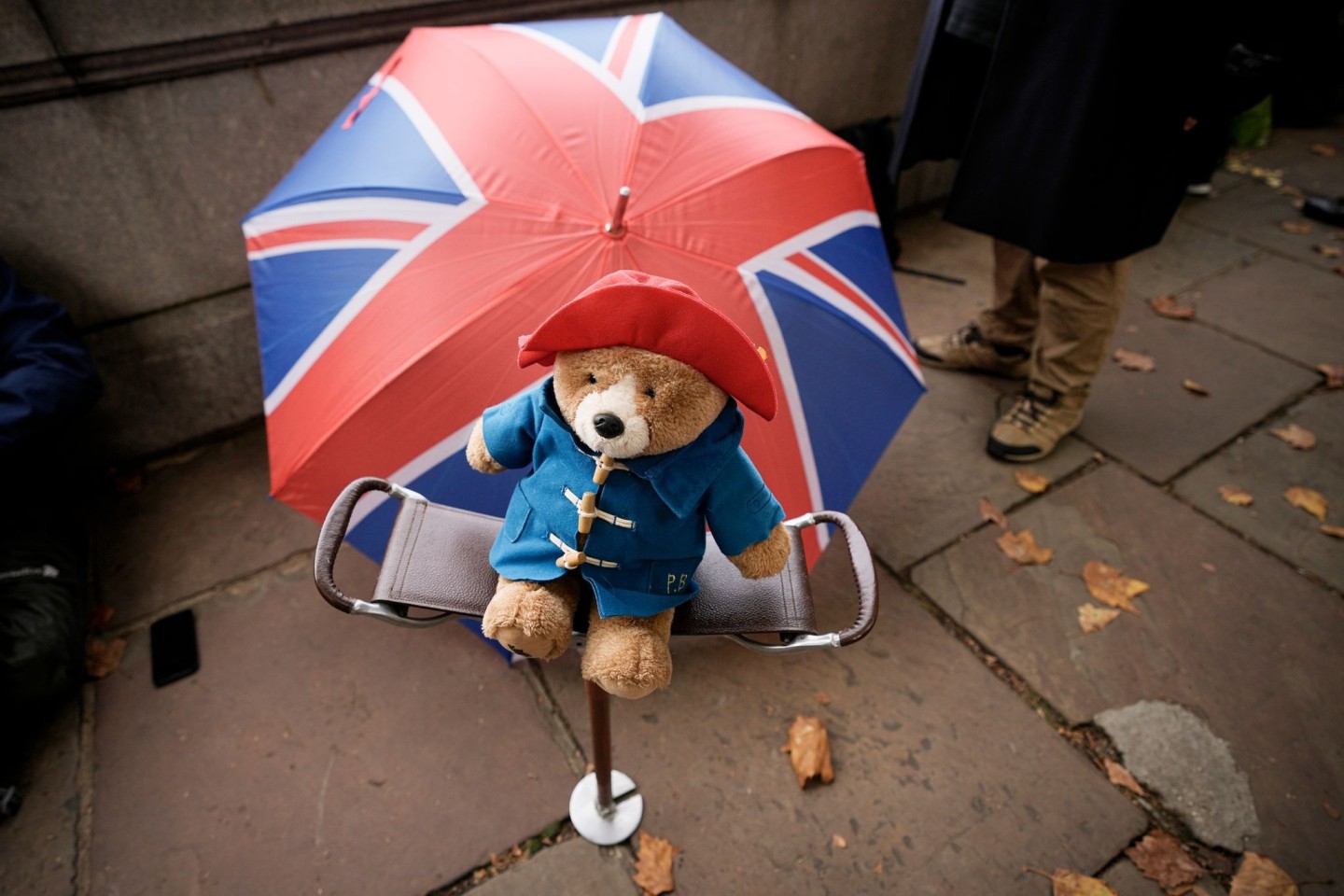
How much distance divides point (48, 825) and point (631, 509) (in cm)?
221

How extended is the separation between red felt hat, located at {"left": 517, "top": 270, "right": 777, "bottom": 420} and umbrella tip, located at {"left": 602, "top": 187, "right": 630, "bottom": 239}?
1.55ft

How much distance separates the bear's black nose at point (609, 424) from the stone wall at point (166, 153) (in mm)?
2613

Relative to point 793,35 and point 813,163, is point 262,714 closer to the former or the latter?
point 813,163

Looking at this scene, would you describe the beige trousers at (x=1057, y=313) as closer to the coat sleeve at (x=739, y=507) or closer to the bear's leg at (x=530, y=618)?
the coat sleeve at (x=739, y=507)

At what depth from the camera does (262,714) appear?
238cm

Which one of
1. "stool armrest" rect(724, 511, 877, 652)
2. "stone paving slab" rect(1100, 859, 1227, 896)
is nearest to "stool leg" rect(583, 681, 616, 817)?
"stool armrest" rect(724, 511, 877, 652)

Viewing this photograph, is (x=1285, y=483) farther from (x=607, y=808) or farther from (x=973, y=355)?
(x=607, y=808)

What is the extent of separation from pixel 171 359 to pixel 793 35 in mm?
3460

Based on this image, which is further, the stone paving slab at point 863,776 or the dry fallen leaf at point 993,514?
the dry fallen leaf at point 993,514

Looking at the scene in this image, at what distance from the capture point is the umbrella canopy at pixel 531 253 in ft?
5.34

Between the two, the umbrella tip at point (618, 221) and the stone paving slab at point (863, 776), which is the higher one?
the umbrella tip at point (618, 221)

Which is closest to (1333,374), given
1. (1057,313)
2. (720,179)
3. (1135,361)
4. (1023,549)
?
(1135,361)

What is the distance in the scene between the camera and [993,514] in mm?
3074

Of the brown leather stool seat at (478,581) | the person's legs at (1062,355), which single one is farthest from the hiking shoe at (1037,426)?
the brown leather stool seat at (478,581)
